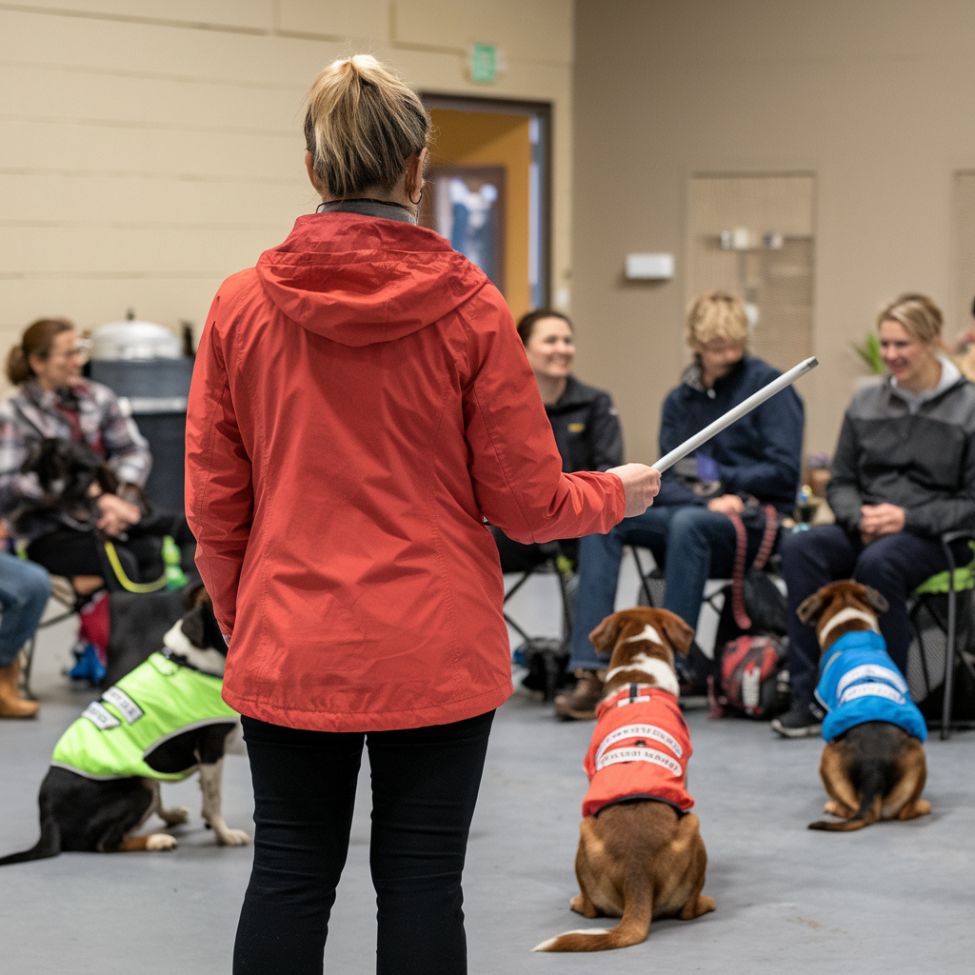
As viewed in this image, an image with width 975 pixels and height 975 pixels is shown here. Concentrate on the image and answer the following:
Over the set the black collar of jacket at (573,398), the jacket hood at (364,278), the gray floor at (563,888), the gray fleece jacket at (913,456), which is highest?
the jacket hood at (364,278)

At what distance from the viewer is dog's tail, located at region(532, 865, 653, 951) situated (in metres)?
2.54

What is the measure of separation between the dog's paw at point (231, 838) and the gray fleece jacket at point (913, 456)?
2029 millimetres

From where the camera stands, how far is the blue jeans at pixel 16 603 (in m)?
4.59

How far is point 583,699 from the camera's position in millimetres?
4527

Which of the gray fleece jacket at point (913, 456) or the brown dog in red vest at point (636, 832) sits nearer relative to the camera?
the brown dog in red vest at point (636, 832)

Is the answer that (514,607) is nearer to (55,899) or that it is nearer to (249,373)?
(55,899)

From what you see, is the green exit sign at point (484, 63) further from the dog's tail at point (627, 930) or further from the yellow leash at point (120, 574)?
the dog's tail at point (627, 930)

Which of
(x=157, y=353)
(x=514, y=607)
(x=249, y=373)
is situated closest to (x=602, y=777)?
(x=249, y=373)

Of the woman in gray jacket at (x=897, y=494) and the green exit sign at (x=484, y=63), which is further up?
the green exit sign at (x=484, y=63)

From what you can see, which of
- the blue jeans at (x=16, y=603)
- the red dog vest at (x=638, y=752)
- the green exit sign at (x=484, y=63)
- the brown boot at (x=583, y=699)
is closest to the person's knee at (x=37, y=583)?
the blue jeans at (x=16, y=603)

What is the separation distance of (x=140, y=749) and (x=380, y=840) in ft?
5.18

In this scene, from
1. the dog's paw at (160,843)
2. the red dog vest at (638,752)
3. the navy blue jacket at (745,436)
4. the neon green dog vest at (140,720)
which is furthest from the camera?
the navy blue jacket at (745,436)

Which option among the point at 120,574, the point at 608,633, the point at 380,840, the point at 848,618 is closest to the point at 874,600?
the point at 848,618

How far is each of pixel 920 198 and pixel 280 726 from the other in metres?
7.53
